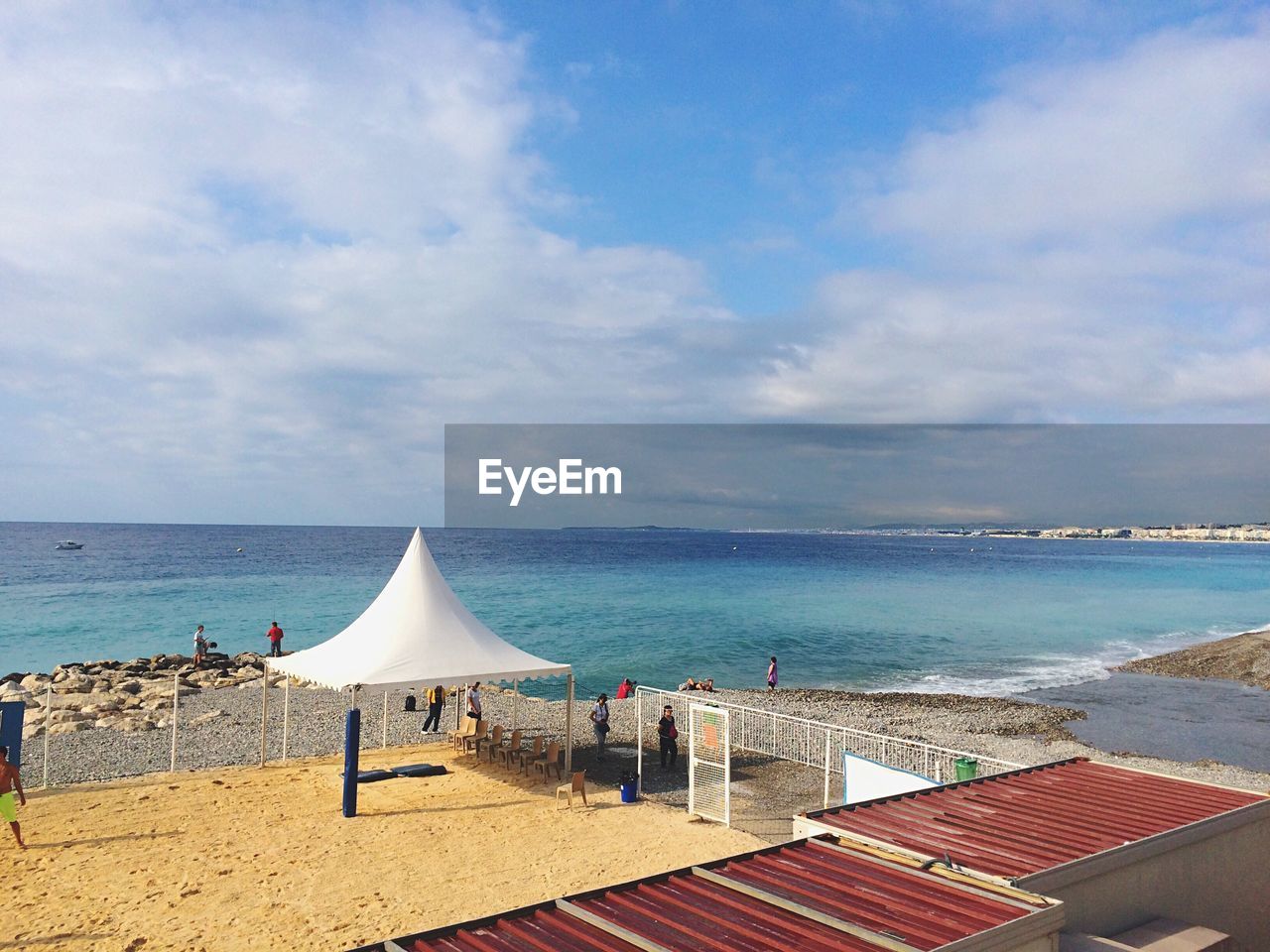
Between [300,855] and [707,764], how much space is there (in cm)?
633

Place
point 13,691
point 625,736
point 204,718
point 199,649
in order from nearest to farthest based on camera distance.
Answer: point 625,736
point 204,718
point 13,691
point 199,649

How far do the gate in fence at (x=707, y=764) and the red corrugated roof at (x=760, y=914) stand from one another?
691cm

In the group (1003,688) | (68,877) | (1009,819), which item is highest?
(1009,819)

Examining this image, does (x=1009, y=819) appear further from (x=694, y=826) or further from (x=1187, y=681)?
(x=1187, y=681)

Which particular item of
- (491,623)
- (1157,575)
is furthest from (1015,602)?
(1157,575)

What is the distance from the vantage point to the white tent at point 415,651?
14984mm

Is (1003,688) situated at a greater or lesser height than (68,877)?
lesser

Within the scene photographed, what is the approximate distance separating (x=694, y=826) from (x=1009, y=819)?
21.3ft

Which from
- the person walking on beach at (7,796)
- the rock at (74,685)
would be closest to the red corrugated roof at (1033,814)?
the person walking on beach at (7,796)

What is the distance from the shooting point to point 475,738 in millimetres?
17672

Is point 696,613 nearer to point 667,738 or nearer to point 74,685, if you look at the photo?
point 74,685

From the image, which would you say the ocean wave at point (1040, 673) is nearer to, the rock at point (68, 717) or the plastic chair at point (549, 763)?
the plastic chair at point (549, 763)

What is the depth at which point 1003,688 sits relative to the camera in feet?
114

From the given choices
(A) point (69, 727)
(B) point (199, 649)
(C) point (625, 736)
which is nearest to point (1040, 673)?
(C) point (625, 736)
